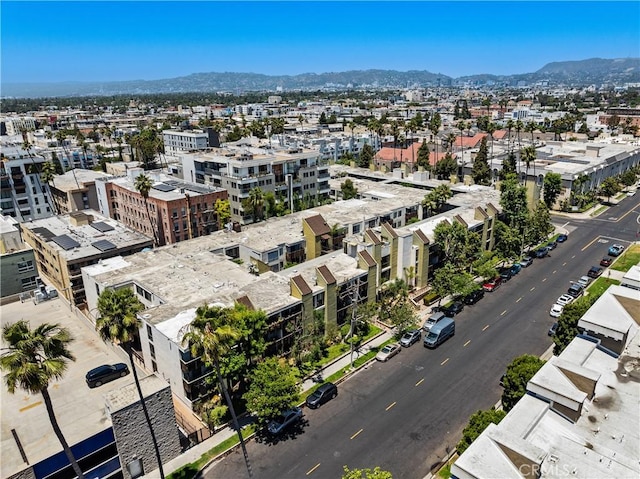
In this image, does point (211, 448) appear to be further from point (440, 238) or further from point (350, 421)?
point (440, 238)

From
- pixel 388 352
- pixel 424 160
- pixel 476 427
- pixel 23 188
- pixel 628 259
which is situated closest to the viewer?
pixel 476 427

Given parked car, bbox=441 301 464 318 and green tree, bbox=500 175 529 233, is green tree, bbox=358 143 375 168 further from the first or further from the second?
parked car, bbox=441 301 464 318

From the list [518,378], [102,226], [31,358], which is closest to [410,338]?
[518,378]

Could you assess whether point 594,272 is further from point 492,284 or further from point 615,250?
point 492,284

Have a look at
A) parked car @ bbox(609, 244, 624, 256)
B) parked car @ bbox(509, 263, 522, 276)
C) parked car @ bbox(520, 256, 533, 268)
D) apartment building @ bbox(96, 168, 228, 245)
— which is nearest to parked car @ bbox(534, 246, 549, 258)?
parked car @ bbox(520, 256, 533, 268)

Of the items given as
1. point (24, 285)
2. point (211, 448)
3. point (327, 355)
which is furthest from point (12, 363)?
point (24, 285)

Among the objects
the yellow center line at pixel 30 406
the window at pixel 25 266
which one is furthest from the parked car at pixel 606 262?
the window at pixel 25 266

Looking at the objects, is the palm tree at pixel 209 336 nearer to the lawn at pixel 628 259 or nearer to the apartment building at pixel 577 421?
the apartment building at pixel 577 421

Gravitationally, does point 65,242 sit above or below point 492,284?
above
